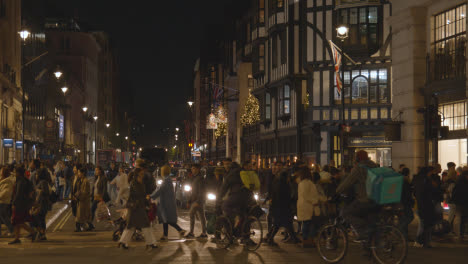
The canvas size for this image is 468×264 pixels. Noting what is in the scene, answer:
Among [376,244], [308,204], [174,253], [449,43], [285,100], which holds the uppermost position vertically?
[449,43]

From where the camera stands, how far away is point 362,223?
12.2 m

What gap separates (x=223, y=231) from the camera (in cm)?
1525

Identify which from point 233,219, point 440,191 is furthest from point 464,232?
point 233,219

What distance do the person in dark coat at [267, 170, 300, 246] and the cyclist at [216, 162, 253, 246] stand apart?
0.84m

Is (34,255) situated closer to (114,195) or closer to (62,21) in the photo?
(114,195)

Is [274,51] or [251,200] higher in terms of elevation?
[274,51]

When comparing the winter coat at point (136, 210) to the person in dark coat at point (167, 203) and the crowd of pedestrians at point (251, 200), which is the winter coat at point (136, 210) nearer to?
the crowd of pedestrians at point (251, 200)

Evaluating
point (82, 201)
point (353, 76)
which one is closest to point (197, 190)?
point (82, 201)

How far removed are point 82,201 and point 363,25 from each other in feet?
82.5

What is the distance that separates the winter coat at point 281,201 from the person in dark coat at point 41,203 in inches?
219

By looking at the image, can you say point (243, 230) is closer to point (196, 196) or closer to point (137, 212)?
point (137, 212)

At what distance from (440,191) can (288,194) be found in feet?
11.2

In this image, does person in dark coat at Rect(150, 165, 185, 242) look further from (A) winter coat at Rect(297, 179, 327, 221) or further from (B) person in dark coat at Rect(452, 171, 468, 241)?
(B) person in dark coat at Rect(452, 171, 468, 241)

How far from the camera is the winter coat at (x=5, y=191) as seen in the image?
55.7 ft
